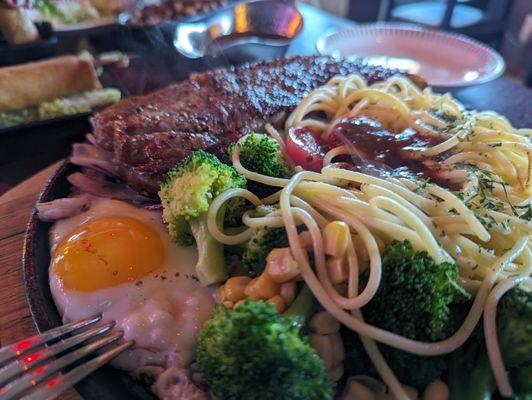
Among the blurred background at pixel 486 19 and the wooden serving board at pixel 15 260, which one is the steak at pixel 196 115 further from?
the blurred background at pixel 486 19

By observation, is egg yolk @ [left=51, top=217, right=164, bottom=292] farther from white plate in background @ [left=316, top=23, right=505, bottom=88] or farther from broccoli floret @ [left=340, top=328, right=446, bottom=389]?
white plate in background @ [left=316, top=23, right=505, bottom=88]

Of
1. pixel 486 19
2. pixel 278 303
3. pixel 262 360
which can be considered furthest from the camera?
pixel 486 19

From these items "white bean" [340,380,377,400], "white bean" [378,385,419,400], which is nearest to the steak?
"white bean" [340,380,377,400]

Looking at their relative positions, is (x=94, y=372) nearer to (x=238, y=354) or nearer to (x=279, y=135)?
(x=238, y=354)

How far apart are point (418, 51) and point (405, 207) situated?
13.9ft

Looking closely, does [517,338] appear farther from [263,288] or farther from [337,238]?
[263,288]

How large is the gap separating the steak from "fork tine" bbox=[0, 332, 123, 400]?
995 mm

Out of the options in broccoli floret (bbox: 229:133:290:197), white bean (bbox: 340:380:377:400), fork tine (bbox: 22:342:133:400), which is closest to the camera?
fork tine (bbox: 22:342:133:400)

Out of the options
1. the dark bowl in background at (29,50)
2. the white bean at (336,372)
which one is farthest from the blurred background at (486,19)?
the white bean at (336,372)

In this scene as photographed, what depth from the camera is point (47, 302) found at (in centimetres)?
217

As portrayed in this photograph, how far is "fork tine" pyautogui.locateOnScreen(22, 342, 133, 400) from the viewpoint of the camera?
1756mm

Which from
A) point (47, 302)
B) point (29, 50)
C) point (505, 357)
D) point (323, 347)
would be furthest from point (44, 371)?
point (29, 50)

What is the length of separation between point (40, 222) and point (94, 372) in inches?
42.1

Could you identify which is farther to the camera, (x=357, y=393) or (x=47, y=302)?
(x=47, y=302)
